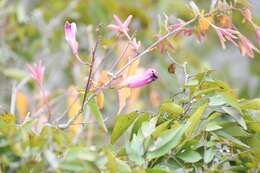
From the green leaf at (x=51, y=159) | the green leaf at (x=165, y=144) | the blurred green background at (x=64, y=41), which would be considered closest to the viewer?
the green leaf at (x=51, y=159)

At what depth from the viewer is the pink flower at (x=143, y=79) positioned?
72 centimetres

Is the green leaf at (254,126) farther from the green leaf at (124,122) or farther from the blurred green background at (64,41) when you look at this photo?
the blurred green background at (64,41)

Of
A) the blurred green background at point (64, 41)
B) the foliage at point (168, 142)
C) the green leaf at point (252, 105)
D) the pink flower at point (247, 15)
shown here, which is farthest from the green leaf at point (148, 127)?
the blurred green background at point (64, 41)

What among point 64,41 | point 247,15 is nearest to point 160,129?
point 247,15

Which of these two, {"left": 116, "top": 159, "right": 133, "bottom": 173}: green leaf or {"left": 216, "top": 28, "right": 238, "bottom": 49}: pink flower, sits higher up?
{"left": 216, "top": 28, "right": 238, "bottom": 49}: pink flower

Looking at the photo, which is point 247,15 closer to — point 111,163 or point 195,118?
point 195,118

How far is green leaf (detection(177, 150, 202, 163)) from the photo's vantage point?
67cm

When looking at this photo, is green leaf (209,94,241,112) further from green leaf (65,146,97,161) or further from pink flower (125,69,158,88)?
green leaf (65,146,97,161)

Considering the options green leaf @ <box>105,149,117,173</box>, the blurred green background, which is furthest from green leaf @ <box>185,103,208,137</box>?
the blurred green background

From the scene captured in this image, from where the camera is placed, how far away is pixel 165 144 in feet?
2.10

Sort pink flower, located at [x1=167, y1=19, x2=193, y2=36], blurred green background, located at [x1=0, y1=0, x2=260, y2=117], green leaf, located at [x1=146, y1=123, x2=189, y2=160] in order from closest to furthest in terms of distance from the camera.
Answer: green leaf, located at [x1=146, y1=123, x2=189, y2=160]
pink flower, located at [x1=167, y1=19, x2=193, y2=36]
blurred green background, located at [x1=0, y1=0, x2=260, y2=117]

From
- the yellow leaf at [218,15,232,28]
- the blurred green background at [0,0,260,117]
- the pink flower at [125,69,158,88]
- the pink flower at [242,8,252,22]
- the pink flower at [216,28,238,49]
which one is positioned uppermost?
the pink flower at [242,8,252,22]

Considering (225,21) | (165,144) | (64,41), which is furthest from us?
(64,41)

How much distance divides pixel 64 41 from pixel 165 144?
1212 mm
